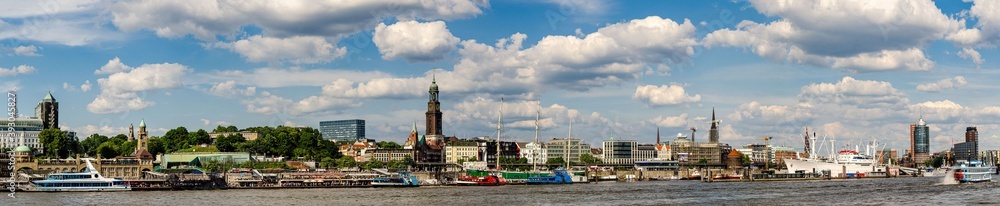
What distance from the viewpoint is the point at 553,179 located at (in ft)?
545

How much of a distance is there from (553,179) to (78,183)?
231ft

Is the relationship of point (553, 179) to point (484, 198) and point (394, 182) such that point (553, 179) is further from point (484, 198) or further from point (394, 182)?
point (484, 198)

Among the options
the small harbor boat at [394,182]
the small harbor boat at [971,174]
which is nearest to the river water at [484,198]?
the small harbor boat at [394,182]

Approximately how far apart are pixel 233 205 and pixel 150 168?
90.4 meters

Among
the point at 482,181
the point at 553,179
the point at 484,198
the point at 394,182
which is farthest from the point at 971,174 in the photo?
the point at 484,198

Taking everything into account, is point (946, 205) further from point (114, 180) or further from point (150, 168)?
point (150, 168)

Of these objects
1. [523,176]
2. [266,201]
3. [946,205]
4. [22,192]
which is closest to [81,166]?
[22,192]

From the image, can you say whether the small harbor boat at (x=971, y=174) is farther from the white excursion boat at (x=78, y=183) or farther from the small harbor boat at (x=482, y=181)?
the white excursion boat at (x=78, y=183)

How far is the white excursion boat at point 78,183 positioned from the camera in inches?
4722

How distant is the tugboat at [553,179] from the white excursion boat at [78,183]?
61064 mm

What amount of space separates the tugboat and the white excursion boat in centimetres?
6106

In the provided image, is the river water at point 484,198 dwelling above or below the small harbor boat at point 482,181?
below

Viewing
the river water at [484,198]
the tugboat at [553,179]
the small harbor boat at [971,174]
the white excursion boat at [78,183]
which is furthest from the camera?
the tugboat at [553,179]

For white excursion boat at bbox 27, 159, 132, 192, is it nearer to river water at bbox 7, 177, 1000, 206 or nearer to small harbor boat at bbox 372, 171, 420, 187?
river water at bbox 7, 177, 1000, 206
